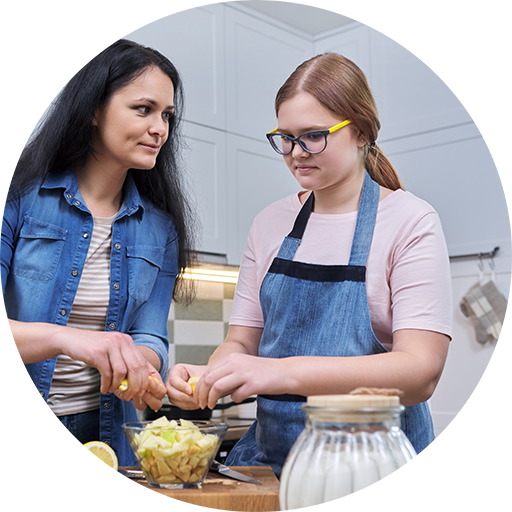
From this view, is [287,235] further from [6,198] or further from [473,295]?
[473,295]

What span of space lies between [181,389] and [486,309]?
2082mm

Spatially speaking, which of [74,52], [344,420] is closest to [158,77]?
[74,52]

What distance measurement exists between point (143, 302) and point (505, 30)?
225 cm

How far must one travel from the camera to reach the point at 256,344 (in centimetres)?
130

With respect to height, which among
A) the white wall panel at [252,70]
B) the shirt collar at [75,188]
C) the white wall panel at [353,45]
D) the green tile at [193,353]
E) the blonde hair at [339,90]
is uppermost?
the white wall panel at [353,45]

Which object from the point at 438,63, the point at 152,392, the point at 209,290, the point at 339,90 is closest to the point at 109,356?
the point at 152,392

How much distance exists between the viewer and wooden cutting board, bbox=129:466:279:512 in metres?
0.74

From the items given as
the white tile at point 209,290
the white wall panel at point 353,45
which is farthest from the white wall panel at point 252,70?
the white tile at point 209,290

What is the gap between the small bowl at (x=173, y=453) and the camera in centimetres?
79

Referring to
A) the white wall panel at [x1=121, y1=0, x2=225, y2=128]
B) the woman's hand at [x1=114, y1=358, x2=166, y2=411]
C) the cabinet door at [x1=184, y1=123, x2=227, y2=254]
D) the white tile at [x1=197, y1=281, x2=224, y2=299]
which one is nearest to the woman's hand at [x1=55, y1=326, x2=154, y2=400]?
the woman's hand at [x1=114, y1=358, x2=166, y2=411]

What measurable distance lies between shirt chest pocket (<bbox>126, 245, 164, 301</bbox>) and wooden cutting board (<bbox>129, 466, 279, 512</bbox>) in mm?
612

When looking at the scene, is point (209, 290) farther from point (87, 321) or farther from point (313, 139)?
point (313, 139)

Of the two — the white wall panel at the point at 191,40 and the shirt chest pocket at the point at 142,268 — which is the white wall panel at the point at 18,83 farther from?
the white wall panel at the point at 191,40

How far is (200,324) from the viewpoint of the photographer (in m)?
3.06
